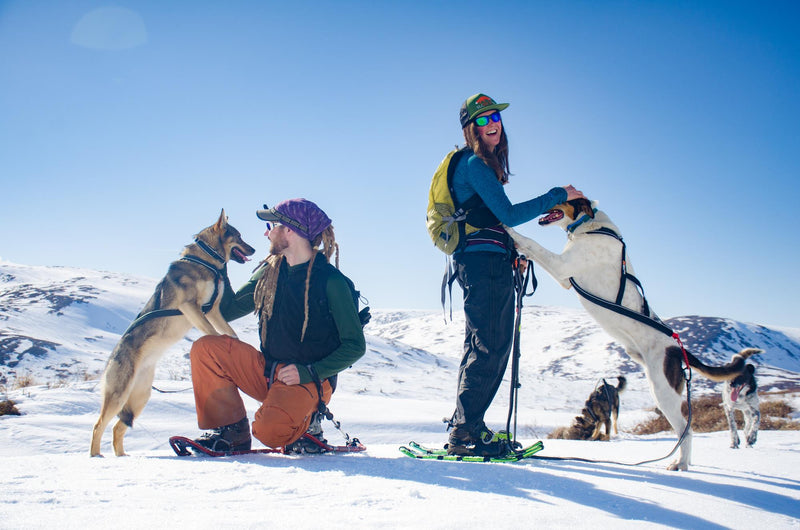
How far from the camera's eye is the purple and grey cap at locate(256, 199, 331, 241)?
3.04m

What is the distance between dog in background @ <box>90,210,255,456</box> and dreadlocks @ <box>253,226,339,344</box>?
34.6 inches

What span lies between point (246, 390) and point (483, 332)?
5.15 feet

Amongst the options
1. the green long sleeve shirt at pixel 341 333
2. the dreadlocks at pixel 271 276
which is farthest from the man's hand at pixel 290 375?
the dreadlocks at pixel 271 276

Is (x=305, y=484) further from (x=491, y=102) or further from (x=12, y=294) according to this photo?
(x=12, y=294)

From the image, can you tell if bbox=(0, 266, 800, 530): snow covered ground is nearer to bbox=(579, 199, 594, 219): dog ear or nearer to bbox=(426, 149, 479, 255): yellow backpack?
bbox=(426, 149, 479, 255): yellow backpack

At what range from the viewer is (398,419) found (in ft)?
26.5

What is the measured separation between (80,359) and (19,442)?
A: 859cm

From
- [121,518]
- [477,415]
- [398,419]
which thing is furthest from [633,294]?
[398,419]

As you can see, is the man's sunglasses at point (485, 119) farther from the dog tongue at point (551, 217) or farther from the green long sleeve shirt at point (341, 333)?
the green long sleeve shirt at point (341, 333)

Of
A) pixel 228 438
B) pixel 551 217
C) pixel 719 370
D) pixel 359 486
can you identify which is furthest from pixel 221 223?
pixel 719 370

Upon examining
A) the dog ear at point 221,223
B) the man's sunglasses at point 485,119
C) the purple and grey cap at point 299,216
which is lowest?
the purple and grey cap at point 299,216

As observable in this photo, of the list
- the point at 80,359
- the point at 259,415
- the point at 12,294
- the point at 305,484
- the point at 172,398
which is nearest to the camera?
the point at 305,484

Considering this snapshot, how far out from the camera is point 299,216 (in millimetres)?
3057

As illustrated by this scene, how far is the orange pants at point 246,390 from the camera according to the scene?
108 inches
